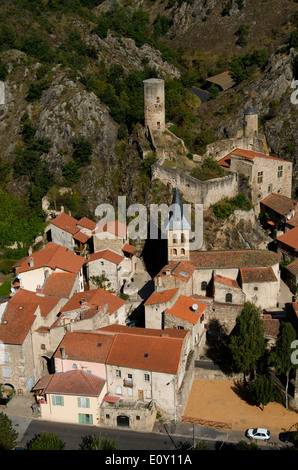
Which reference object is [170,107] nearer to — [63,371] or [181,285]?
[181,285]

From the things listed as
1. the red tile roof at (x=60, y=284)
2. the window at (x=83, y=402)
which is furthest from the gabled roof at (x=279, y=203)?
the window at (x=83, y=402)

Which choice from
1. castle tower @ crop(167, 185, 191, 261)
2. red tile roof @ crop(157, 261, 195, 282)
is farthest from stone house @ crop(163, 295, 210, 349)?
castle tower @ crop(167, 185, 191, 261)

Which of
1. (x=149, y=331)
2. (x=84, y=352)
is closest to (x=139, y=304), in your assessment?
(x=149, y=331)

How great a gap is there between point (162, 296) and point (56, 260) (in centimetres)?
1203

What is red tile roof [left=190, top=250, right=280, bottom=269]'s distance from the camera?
1735 inches

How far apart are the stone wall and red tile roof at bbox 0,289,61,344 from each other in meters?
17.4

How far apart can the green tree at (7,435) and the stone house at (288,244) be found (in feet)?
99.4

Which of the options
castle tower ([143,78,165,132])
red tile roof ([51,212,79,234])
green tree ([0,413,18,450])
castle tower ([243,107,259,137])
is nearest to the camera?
green tree ([0,413,18,450])

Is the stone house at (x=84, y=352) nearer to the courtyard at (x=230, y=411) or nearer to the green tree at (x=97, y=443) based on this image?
the green tree at (x=97, y=443)

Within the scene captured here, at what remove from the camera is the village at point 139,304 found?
34.5m

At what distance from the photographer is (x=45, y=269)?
152ft

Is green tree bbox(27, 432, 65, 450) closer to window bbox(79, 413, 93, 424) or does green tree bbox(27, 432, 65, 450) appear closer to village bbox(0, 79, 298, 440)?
window bbox(79, 413, 93, 424)

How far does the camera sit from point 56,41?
8369 cm

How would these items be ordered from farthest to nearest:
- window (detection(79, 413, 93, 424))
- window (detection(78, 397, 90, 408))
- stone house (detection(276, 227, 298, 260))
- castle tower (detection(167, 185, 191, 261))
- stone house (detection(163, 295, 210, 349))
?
1. stone house (detection(276, 227, 298, 260))
2. castle tower (detection(167, 185, 191, 261))
3. stone house (detection(163, 295, 210, 349))
4. window (detection(79, 413, 93, 424))
5. window (detection(78, 397, 90, 408))
